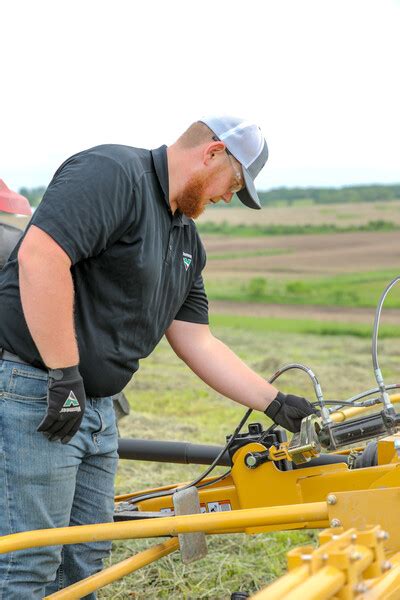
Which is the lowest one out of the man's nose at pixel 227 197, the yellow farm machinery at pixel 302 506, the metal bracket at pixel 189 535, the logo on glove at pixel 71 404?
the metal bracket at pixel 189 535

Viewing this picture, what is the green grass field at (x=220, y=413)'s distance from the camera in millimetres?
4398

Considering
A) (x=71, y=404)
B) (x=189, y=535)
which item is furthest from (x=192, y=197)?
(x=189, y=535)

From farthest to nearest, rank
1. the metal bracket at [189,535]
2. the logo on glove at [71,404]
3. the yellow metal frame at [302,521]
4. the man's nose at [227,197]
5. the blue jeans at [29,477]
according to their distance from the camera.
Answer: the metal bracket at [189,535] < the man's nose at [227,197] < the blue jeans at [29,477] < the logo on glove at [71,404] < the yellow metal frame at [302,521]

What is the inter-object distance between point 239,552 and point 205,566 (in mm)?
235

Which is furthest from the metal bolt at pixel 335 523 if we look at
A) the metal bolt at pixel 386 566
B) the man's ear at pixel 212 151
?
the man's ear at pixel 212 151

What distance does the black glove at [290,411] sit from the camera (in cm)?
367

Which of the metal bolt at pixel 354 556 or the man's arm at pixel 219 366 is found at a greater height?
the metal bolt at pixel 354 556

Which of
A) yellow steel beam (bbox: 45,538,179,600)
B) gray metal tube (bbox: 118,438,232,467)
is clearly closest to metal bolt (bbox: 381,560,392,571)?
yellow steel beam (bbox: 45,538,179,600)

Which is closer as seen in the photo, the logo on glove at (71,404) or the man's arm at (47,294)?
the man's arm at (47,294)

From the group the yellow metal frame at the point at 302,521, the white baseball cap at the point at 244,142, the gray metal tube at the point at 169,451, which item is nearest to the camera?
the yellow metal frame at the point at 302,521

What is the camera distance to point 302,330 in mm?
15227

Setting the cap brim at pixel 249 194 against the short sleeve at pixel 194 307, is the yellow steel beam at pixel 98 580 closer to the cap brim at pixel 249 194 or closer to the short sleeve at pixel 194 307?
the short sleeve at pixel 194 307

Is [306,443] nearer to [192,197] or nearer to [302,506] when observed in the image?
[302,506]

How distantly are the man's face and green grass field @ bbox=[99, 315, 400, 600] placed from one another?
1.93 meters
